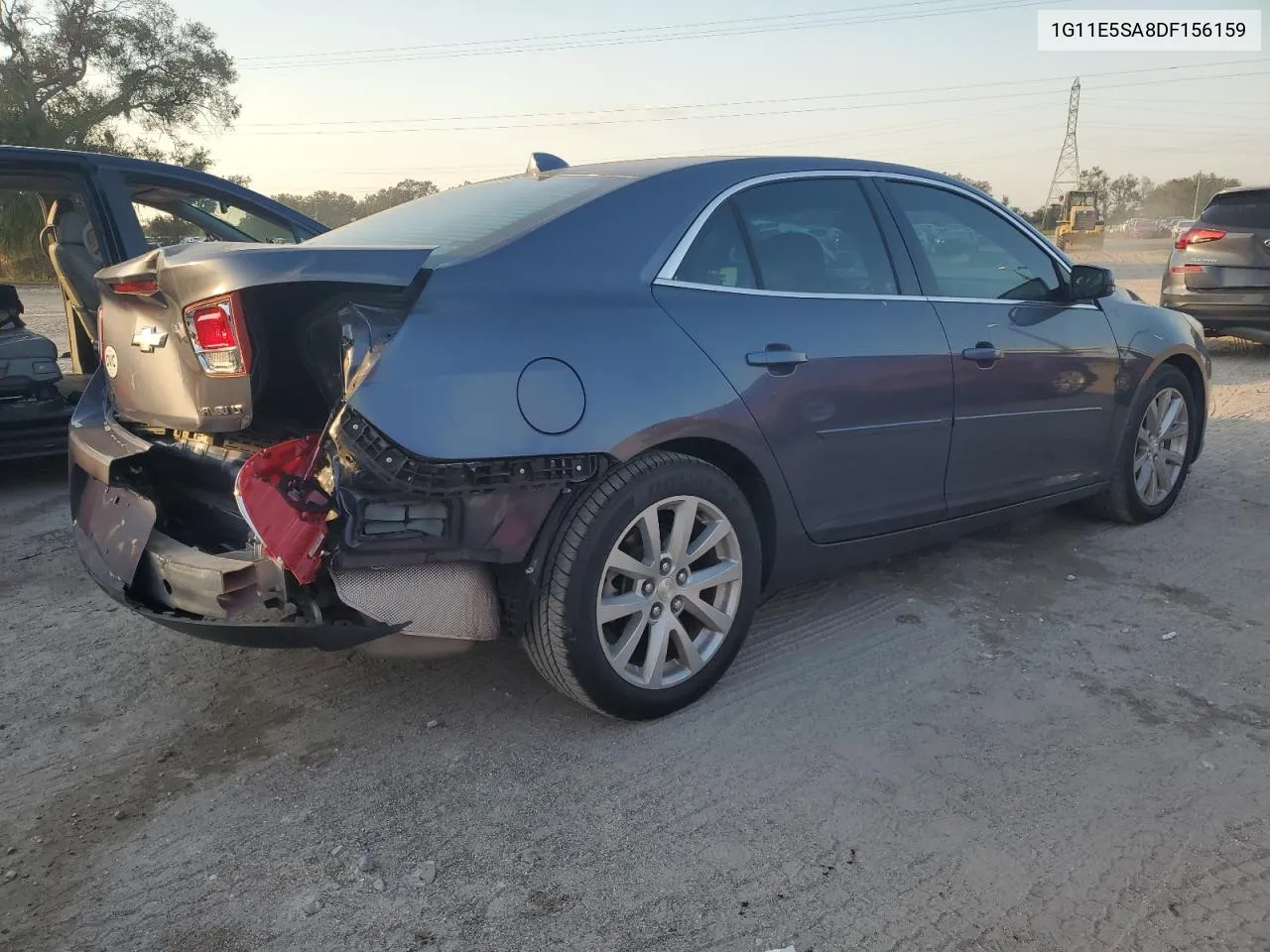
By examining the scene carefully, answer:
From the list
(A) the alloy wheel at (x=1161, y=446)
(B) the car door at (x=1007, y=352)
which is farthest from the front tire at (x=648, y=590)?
(A) the alloy wheel at (x=1161, y=446)

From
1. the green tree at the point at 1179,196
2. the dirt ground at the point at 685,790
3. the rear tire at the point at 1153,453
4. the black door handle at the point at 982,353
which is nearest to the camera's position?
the dirt ground at the point at 685,790

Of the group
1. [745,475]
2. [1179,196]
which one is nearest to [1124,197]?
[1179,196]

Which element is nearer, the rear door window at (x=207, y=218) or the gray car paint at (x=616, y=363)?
the gray car paint at (x=616, y=363)

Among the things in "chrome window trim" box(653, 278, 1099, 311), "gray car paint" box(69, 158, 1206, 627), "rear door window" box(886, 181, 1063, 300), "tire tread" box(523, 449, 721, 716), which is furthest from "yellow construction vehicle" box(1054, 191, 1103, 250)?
"tire tread" box(523, 449, 721, 716)

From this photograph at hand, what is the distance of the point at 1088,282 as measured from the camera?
4.16 meters

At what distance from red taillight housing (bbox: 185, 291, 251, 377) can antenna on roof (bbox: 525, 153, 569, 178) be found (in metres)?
1.42

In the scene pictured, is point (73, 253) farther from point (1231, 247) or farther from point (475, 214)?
point (1231, 247)

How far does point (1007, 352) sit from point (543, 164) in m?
1.98

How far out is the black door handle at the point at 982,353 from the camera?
→ 366 centimetres

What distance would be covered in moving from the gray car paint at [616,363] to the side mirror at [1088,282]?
105 centimetres

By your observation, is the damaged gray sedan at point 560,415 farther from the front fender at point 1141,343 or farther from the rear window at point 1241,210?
the rear window at point 1241,210

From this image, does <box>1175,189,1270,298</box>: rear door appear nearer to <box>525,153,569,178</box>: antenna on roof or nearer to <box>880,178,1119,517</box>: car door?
<box>880,178,1119,517</box>: car door

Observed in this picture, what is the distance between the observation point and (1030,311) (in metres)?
4.02

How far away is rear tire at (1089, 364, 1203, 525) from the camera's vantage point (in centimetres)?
464
